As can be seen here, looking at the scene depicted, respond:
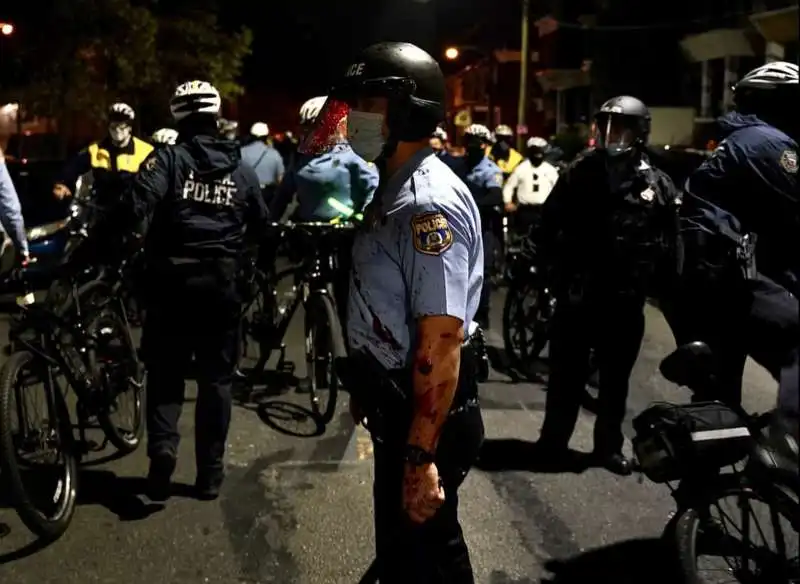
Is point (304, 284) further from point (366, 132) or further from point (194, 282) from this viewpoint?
point (366, 132)

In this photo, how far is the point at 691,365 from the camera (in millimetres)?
3234

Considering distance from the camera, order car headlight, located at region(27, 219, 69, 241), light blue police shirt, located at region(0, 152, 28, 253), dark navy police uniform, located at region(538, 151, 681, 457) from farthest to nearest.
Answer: car headlight, located at region(27, 219, 69, 241) → dark navy police uniform, located at region(538, 151, 681, 457) → light blue police shirt, located at region(0, 152, 28, 253)

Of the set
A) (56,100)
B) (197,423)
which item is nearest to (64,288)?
(197,423)

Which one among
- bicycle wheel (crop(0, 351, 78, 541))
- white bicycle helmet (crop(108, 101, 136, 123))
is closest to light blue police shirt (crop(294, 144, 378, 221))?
bicycle wheel (crop(0, 351, 78, 541))

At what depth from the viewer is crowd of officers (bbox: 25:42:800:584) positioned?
2.63m

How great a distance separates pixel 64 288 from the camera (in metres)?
5.24

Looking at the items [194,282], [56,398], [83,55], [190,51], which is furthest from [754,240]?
[190,51]

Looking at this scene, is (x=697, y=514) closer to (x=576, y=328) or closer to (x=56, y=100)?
(x=576, y=328)

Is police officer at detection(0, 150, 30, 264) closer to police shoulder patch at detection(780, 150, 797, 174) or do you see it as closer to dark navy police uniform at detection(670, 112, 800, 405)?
dark navy police uniform at detection(670, 112, 800, 405)

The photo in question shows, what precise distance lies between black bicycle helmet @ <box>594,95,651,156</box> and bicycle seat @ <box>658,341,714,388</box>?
2.05 m

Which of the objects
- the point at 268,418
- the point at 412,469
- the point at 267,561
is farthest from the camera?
the point at 268,418

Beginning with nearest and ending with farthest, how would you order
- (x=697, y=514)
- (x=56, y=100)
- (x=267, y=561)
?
(x=697, y=514) < (x=267, y=561) < (x=56, y=100)

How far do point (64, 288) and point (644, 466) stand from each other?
342 centimetres

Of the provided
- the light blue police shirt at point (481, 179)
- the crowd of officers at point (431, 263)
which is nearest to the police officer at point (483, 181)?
the light blue police shirt at point (481, 179)
